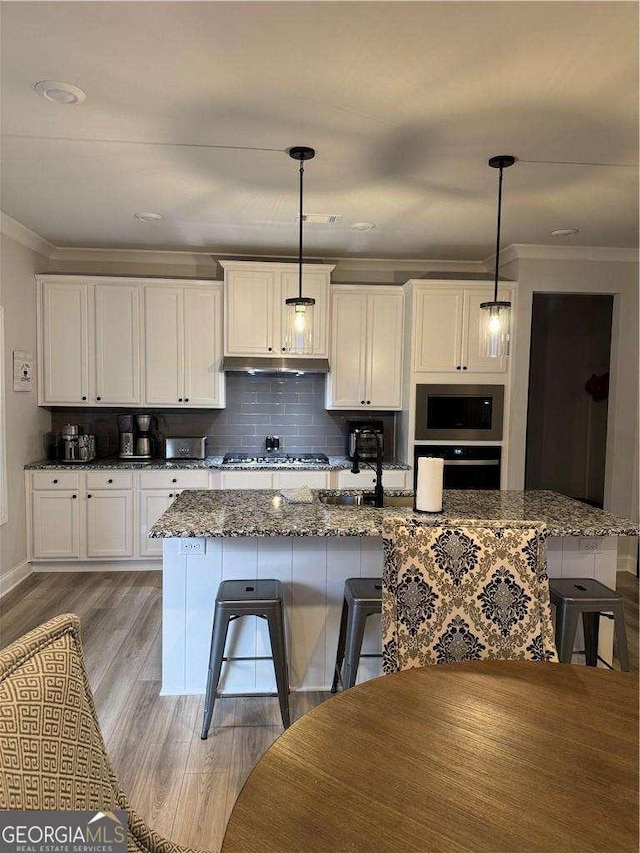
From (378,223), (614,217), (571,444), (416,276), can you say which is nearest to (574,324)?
(571,444)

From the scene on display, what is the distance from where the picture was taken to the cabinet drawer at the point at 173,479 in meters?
4.39

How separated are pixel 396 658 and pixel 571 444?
4900 millimetres

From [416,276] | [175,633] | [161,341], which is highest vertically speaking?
[416,276]

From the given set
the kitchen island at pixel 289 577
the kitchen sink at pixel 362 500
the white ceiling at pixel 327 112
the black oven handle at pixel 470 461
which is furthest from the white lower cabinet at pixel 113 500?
the white ceiling at pixel 327 112

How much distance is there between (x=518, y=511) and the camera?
2.66 m

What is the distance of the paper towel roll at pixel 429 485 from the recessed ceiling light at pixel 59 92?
2.06m

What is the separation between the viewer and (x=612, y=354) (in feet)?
15.1

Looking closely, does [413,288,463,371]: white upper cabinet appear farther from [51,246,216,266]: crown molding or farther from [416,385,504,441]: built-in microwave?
[51,246,216,266]: crown molding

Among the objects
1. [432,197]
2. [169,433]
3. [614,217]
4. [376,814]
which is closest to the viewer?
[376,814]

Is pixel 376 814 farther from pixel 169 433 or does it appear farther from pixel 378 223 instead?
pixel 169 433
